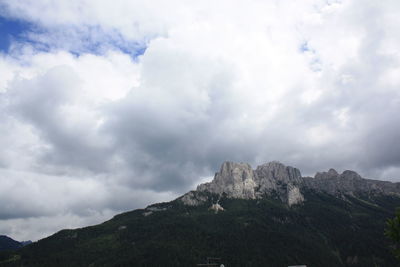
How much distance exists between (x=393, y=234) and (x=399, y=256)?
13.5ft

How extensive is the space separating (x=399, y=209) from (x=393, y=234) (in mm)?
4523

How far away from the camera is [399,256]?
5794cm

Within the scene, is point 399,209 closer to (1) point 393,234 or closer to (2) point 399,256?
(1) point 393,234

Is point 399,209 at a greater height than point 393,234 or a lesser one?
greater

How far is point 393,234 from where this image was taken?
57750 millimetres

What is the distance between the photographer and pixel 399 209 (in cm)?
5781

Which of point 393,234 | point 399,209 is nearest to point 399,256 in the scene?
point 393,234

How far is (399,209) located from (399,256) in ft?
27.3

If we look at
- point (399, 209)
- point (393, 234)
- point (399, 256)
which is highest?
point (399, 209)

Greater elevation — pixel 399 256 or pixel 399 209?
pixel 399 209

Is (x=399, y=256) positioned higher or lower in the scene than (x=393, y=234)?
lower
